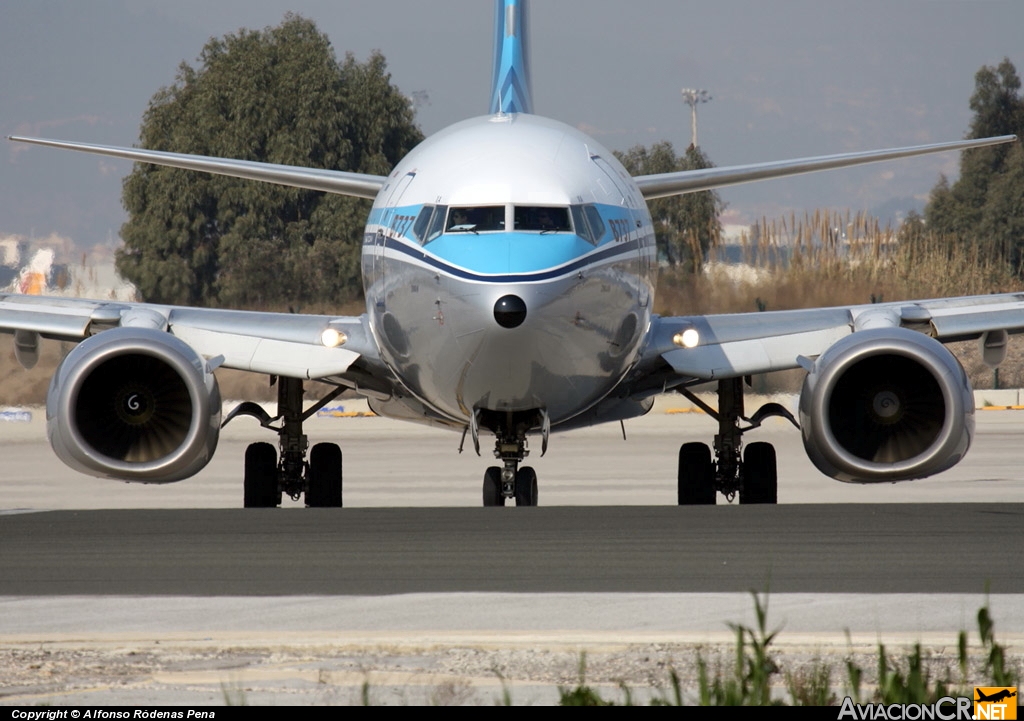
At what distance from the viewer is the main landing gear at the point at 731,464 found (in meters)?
16.9

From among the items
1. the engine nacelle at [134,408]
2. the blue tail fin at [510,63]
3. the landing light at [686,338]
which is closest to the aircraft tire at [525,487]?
the landing light at [686,338]

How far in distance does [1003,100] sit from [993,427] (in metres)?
58.7

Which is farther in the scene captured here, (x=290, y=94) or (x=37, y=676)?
(x=290, y=94)

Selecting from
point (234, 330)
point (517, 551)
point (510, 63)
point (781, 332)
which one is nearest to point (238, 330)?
point (234, 330)

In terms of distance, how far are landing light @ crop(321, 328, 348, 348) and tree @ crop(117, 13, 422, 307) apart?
4750 centimetres

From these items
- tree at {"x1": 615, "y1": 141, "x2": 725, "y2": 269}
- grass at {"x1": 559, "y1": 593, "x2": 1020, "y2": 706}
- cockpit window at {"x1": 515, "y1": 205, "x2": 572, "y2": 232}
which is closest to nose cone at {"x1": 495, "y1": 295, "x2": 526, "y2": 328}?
cockpit window at {"x1": 515, "y1": 205, "x2": 572, "y2": 232}

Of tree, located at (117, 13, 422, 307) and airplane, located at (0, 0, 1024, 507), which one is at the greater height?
tree, located at (117, 13, 422, 307)

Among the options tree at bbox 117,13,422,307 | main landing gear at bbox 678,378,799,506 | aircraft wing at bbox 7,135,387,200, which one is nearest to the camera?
aircraft wing at bbox 7,135,387,200

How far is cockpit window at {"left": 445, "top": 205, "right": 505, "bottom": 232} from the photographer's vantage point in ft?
43.6

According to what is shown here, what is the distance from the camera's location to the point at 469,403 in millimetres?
14031

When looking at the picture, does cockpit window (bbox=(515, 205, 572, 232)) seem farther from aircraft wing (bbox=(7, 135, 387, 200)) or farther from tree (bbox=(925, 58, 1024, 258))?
tree (bbox=(925, 58, 1024, 258))

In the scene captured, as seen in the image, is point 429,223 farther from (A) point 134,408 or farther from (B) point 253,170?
(A) point 134,408

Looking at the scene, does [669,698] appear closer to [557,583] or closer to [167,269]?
[557,583]

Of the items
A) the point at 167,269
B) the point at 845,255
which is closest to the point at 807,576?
the point at 845,255
